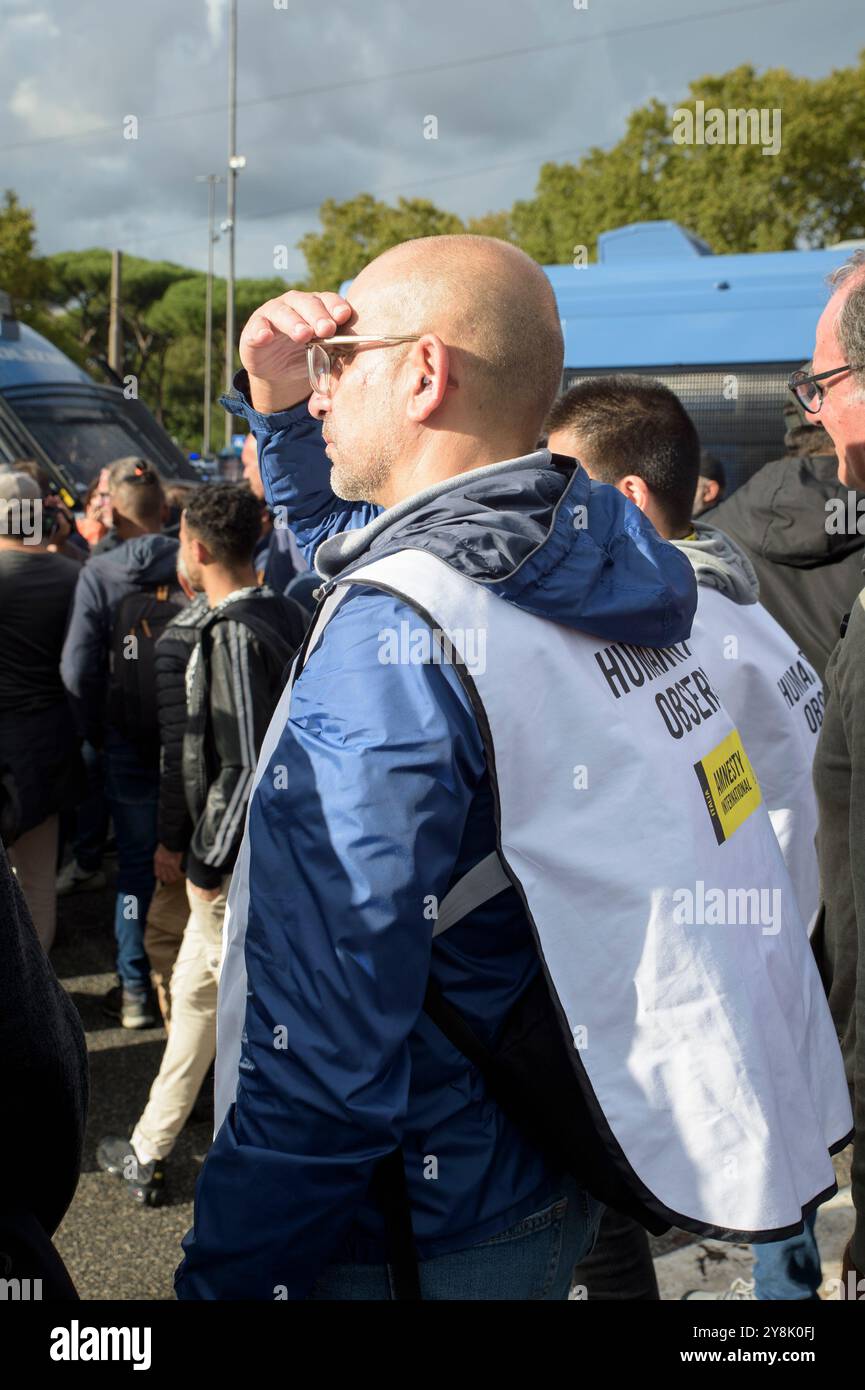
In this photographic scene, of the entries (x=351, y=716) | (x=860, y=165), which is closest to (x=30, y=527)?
(x=351, y=716)

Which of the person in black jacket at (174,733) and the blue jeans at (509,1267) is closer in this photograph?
the blue jeans at (509,1267)

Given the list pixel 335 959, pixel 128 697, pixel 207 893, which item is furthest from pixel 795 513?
pixel 335 959

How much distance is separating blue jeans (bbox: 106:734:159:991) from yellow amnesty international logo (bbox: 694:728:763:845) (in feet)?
10.7

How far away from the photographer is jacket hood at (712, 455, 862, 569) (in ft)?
12.8

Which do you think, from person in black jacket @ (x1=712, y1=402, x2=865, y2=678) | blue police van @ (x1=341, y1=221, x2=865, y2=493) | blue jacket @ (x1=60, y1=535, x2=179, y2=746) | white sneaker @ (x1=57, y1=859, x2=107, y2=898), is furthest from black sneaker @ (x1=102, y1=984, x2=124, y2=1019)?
blue police van @ (x1=341, y1=221, x2=865, y2=493)

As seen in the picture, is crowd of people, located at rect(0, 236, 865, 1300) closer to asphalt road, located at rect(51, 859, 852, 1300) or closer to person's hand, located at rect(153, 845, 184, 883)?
asphalt road, located at rect(51, 859, 852, 1300)

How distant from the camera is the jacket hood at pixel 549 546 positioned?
4.67ft

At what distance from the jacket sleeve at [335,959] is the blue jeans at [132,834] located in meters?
3.39

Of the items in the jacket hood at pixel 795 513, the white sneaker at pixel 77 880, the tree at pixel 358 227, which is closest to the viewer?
the jacket hood at pixel 795 513

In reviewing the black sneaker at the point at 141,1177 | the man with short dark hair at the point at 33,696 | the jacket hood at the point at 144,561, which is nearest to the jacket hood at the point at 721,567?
the black sneaker at the point at 141,1177

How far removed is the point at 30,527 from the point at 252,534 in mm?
1334

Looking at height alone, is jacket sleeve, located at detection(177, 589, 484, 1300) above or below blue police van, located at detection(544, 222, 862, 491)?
below

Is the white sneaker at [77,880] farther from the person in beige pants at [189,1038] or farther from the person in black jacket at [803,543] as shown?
the person in black jacket at [803,543]
